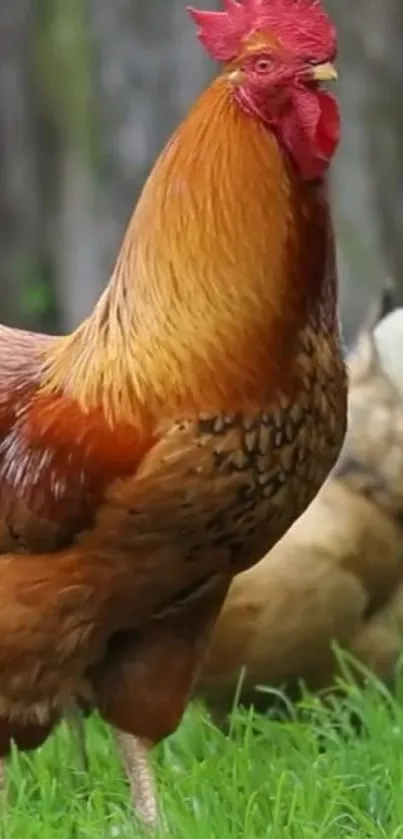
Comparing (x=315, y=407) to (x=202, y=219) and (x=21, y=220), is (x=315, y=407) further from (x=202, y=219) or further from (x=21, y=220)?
(x=21, y=220)

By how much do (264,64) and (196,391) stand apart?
1.53 ft

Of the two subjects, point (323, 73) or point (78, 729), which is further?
point (78, 729)

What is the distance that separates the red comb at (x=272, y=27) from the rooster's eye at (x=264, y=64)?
0.03 meters

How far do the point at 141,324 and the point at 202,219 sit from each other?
184mm

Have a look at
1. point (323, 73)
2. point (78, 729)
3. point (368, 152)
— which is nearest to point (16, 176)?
point (368, 152)

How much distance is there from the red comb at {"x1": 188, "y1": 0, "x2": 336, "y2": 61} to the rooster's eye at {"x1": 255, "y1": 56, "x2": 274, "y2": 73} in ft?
0.10

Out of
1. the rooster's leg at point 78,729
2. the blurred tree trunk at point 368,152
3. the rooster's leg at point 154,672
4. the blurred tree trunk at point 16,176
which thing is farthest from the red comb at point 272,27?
the blurred tree trunk at point 16,176

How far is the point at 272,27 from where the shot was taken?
263cm

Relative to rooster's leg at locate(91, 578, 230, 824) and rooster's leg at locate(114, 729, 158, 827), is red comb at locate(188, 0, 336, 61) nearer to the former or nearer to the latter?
rooster's leg at locate(91, 578, 230, 824)

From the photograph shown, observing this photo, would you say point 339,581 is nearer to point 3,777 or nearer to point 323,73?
point 3,777

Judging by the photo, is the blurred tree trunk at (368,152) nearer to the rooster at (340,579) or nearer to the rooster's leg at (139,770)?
the rooster at (340,579)

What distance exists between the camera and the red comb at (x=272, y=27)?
261cm

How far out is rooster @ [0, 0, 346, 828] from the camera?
2.63 meters

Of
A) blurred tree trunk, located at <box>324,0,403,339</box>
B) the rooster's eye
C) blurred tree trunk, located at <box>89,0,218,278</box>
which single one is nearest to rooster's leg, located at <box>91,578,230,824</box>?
the rooster's eye
